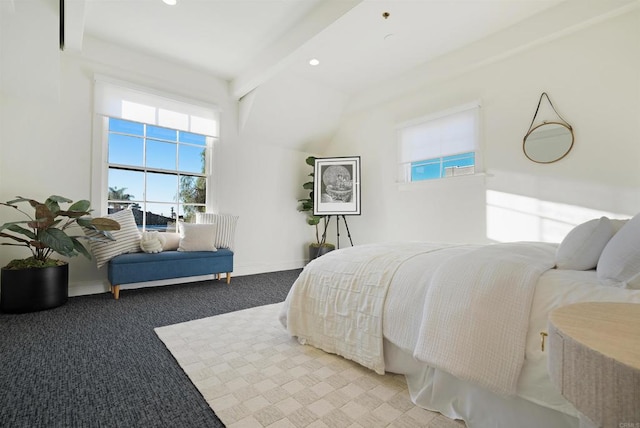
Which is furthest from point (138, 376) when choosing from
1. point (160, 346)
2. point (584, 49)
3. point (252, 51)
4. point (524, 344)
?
point (584, 49)

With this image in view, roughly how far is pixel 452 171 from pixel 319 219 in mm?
2295

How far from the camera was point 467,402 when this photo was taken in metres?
1.18

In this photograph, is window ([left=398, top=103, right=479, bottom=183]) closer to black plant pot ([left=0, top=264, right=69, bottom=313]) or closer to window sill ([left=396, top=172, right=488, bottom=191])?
window sill ([left=396, top=172, right=488, bottom=191])

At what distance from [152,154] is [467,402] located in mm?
4120

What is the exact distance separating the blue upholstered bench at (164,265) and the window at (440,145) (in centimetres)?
281

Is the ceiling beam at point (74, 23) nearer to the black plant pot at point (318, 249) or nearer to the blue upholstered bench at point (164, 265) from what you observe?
the blue upholstered bench at point (164, 265)

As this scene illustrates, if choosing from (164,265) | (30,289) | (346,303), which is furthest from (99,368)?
(164,265)

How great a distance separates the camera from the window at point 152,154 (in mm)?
3414

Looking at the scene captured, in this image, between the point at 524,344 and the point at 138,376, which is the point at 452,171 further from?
the point at 138,376

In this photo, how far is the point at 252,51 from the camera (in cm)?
349

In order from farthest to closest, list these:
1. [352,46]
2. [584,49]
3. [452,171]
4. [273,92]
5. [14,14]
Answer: [273,92] < [452,171] < [352,46] < [584,49] < [14,14]

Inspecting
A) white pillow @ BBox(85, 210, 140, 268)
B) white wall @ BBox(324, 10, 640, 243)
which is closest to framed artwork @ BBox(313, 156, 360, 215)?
white wall @ BBox(324, 10, 640, 243)

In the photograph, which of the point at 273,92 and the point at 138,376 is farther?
the point at 273,92

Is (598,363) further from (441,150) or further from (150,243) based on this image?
(441,150)
